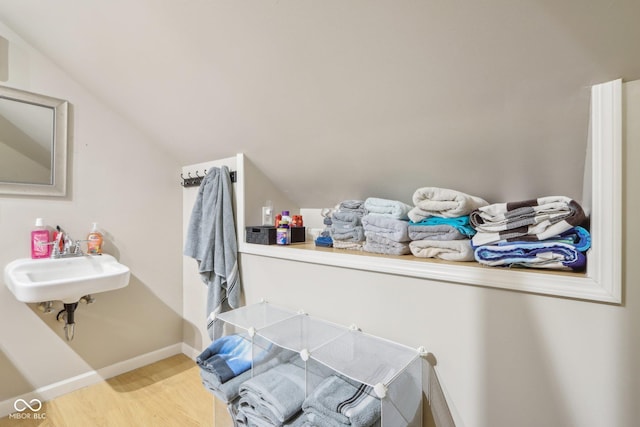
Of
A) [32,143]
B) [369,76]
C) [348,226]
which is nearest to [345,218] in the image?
[348,226]

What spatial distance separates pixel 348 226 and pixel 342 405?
0.74m

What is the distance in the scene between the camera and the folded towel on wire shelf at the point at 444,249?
1058 mm

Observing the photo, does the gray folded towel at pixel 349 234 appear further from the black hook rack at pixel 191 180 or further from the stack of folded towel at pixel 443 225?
the black hook rack at pixel 191 180

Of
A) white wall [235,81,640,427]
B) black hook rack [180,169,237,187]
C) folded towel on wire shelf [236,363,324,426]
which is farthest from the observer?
black hook rack [180,169,237,187]

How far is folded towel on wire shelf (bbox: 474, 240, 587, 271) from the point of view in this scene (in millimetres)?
834

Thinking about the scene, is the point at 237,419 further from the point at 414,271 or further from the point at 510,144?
the point at 510,144

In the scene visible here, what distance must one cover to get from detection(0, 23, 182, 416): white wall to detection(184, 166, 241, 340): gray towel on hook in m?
0.46

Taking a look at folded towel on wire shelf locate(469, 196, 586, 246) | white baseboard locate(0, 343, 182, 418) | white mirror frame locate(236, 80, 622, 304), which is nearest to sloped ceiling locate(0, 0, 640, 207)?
white mirror frame locate(236, 80, 622, 304)

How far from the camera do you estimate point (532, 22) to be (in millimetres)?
712

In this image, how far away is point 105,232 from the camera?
1865 millimetres

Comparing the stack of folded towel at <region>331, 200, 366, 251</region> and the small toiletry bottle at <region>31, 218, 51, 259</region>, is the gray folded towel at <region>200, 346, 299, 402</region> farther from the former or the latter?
the small toiletry bottle at <region>31, 218, 51, 259</region>

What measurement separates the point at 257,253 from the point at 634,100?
5.15 ft

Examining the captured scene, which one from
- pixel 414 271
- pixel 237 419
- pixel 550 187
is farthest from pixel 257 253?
pixel 550 187

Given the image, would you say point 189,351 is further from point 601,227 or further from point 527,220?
point 601,227
